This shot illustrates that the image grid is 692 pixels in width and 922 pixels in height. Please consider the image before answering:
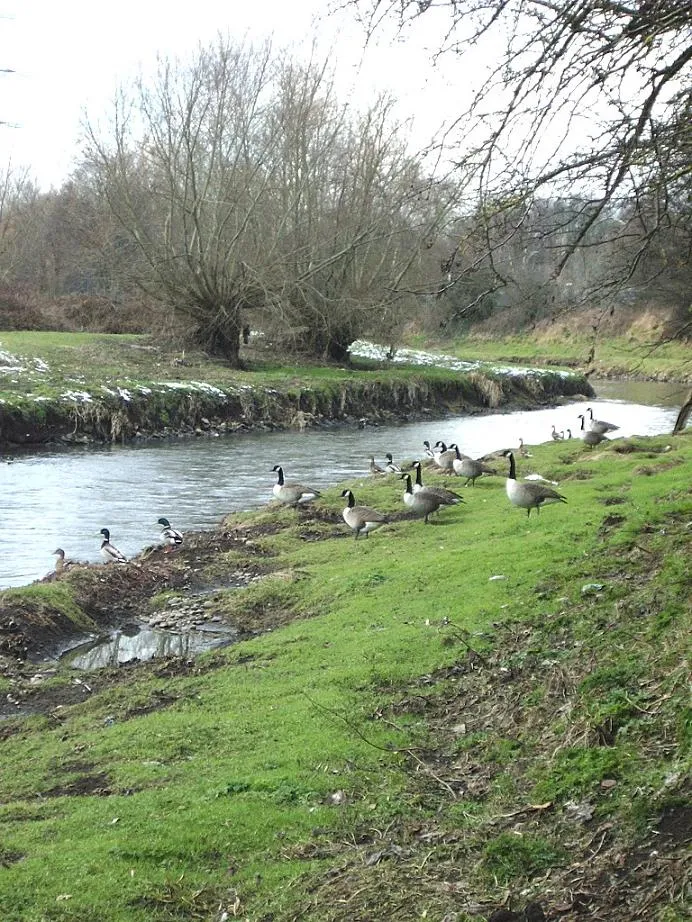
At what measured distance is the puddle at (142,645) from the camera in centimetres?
1327

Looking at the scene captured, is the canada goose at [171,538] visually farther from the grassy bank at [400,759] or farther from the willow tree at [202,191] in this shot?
the willow tree at [202,191]

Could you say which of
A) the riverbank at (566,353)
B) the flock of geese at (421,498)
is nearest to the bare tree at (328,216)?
the riverbank at (566,353)

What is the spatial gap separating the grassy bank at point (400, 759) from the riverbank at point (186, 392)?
23.8 m

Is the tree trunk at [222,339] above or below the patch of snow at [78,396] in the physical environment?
above

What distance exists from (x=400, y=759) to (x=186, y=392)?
33582mm

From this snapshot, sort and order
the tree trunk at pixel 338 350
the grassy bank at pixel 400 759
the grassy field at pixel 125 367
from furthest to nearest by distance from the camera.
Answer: the tree trunk at pixel 338 350 < the grassy field at pixel 125 367 < the grassy bank at pixel 400 759

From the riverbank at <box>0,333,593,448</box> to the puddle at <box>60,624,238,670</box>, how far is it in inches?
817

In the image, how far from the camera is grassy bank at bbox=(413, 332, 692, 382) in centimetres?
6844

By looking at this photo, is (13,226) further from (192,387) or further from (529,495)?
(529,495)

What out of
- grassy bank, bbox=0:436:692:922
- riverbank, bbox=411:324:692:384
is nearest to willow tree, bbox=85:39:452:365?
riverbank, bbox=411:324:692:384

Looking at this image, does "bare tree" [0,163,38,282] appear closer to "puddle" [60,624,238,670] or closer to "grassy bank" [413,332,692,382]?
"grassy bank" [413,332,692,382]

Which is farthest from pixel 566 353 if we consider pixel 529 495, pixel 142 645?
pixel 142 645

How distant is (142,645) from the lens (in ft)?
45.6

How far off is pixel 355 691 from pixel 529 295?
4341mm
